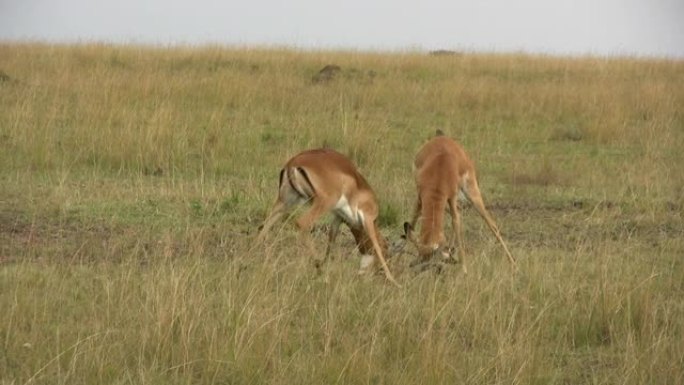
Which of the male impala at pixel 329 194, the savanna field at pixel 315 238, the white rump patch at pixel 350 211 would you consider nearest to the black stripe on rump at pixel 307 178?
the male impala at pixel 329 194

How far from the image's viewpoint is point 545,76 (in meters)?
18.4

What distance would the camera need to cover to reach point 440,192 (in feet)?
21.0

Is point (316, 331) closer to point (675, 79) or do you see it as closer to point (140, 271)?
point (140, 271)

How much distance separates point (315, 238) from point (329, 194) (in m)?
1.02

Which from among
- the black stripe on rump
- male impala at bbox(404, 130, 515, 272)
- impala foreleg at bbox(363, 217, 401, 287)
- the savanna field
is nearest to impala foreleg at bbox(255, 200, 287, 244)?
the savanna field

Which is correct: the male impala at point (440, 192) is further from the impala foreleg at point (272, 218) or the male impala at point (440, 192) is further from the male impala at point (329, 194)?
the impala foreleg at point (272, 218)

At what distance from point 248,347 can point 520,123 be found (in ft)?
30.7

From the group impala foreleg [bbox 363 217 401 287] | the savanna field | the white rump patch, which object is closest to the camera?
the savanna field

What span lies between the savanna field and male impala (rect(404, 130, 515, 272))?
8.3 inches

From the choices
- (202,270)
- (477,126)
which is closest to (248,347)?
(202,270)

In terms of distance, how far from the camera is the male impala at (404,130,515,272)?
19.7 feet

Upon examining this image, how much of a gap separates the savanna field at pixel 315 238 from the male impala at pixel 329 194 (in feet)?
0.56

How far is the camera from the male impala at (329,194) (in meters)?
6.21

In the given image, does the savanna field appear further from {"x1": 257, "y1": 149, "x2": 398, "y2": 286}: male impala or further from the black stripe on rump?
the black stripe on rump
